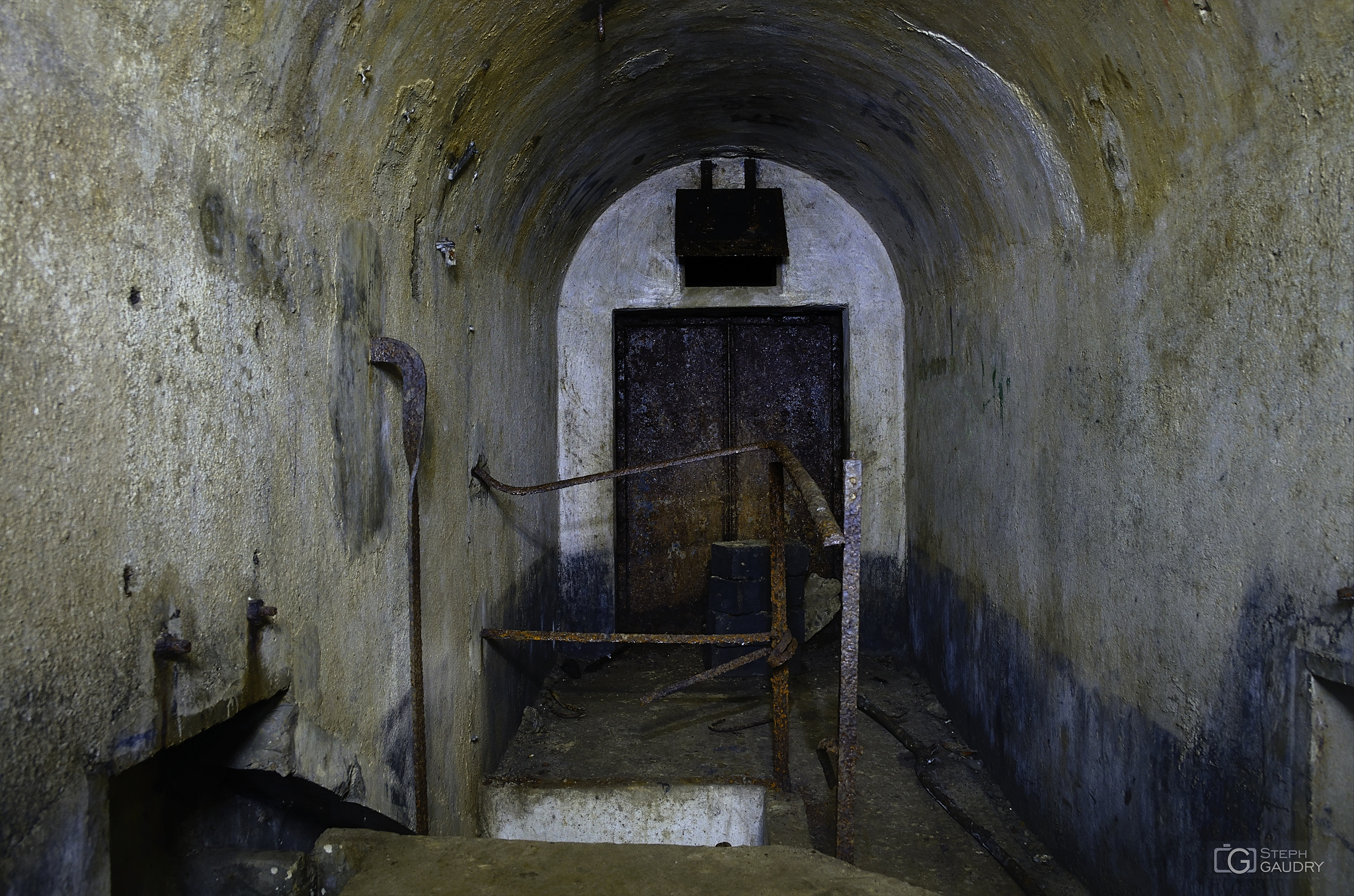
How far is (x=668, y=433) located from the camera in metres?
6.34

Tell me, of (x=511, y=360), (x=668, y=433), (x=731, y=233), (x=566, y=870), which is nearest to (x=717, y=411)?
(x=668, y=433)

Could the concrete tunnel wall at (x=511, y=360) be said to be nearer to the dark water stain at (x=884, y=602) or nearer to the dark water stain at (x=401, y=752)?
the dark water stain at (x=401, y=752)

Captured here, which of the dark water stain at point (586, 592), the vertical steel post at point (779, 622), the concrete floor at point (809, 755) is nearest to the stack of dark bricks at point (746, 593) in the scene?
the concrete floor at point (809, 755)

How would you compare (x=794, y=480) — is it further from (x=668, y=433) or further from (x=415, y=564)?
(x=668, y=433)

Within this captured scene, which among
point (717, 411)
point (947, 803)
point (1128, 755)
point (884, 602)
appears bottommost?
point (947, 803)

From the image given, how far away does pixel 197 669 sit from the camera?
1.67 m

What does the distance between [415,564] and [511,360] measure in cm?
195

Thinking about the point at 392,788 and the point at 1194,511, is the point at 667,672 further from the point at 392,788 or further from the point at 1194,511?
the point at 1194,511

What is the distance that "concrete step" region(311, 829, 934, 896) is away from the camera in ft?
6.32

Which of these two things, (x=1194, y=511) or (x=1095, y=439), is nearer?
(x=1194, y=511)

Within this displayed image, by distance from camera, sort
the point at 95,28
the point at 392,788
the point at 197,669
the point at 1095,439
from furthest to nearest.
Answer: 1. the point at 1095,439
2. the point at 392,788
3. the point at 197,669
4. the point at 95,28

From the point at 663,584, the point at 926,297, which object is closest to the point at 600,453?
the point at 663,584

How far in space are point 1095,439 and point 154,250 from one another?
2.88 metres

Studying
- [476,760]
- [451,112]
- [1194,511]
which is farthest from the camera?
[476,760]
